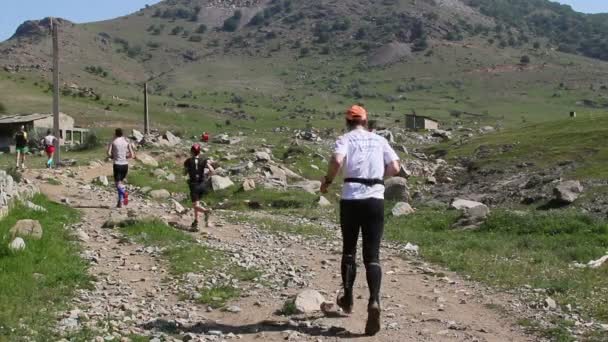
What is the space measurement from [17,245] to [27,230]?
1.22 meters

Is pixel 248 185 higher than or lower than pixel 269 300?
lower

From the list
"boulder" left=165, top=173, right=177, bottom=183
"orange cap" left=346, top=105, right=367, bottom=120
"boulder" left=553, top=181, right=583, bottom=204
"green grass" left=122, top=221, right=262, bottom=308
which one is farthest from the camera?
"boulder" left=165, top=173, right=177, bottom=183

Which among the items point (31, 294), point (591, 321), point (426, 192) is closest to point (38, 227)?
point (31, 294)

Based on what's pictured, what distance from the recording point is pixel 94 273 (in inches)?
493

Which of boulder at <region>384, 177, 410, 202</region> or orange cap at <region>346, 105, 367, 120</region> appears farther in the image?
boulder at <region>384, 177, 410, 202</region>

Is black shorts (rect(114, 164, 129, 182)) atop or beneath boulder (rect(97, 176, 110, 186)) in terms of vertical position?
atop

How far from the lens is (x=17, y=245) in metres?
12.6

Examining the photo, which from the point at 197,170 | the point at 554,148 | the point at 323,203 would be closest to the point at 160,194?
the point at 323,203

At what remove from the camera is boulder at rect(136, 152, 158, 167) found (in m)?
36.8

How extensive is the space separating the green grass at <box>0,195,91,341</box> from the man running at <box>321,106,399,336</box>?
13.0 ft

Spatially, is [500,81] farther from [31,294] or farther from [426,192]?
[31,294]

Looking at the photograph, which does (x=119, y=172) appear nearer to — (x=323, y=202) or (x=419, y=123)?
(x=323, y=202)

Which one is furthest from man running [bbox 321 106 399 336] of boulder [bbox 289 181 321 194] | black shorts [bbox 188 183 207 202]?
boulder [bbox 289 181 321 194]

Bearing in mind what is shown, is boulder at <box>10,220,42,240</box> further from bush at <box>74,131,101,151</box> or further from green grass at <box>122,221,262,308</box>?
bush at <box>74,131,101,151</box>
